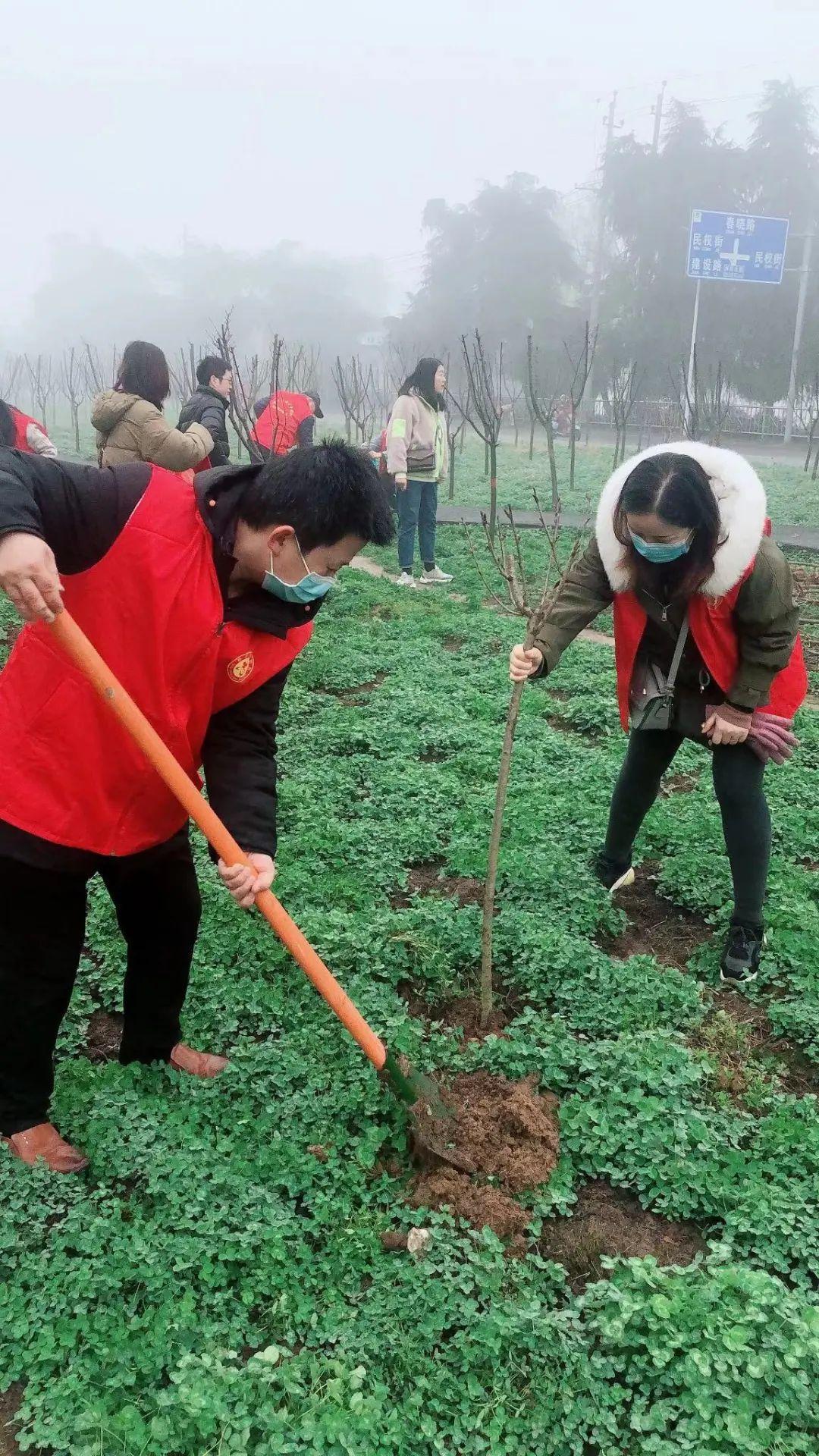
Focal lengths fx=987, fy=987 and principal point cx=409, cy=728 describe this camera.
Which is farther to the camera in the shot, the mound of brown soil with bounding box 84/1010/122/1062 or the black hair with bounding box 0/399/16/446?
the black hair with bounding box 0/399/16/446

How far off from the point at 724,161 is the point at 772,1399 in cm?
4213

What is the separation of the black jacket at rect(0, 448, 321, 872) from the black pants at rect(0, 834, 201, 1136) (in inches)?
4.6

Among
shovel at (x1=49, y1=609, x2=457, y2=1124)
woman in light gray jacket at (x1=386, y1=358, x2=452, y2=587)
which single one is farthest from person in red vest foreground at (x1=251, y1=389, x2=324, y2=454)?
shovel at (x1=49, y1=609, x2=457, y2=1124)

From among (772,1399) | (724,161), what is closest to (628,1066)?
(772,1399)

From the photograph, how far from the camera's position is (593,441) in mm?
33656

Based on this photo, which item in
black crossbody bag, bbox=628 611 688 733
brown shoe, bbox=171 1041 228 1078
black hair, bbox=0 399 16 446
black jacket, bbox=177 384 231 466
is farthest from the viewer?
black jacket, bbox=177 384 231 466

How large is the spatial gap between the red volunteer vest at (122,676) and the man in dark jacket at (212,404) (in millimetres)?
4141

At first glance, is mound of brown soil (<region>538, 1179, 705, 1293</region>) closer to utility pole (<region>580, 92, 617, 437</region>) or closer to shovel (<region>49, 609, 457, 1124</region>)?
shovel (<region>49, 609, 457, 1124</region>)

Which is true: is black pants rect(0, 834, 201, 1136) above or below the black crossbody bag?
below

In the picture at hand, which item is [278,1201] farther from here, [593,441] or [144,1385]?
[593,441]

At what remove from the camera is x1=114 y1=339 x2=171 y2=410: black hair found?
5035 mm

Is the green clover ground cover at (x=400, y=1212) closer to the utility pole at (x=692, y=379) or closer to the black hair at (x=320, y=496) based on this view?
the black hair at (x=320, y=496)

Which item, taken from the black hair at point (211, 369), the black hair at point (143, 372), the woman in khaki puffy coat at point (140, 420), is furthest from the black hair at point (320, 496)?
the black hair at point (211, 369)

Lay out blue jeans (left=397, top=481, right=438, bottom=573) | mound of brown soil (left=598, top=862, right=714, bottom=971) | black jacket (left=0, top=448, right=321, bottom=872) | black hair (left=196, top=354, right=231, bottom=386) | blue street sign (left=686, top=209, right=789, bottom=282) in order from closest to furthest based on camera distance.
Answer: black jacket (left=0, top=448, right=321, bottom=872) → mound of brown soil (left=598, top=862, right=714, bottom=971) → black hair (left=196, top=354, right=231, bottom=386) → blue jeans (left=397, top=481, right=438, bottom=573) → blue street sign (left=686, top=209, right=789, bottom=282)
